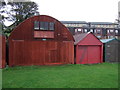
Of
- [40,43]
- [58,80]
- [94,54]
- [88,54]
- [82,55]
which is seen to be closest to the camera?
[58,80]

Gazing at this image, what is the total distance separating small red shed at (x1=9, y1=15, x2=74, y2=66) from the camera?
12.0 m

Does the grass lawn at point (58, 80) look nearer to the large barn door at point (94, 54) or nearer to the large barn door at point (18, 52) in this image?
the large barn door at point (18, 52)

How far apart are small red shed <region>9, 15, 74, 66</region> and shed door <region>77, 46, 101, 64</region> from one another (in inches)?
37.9

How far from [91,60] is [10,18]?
1861 cm

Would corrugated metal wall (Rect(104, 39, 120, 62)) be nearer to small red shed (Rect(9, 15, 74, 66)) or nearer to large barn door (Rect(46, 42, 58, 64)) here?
small red shed (Rect(9, 15, 74, 66))

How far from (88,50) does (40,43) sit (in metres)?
5.46

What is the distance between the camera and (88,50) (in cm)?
1466

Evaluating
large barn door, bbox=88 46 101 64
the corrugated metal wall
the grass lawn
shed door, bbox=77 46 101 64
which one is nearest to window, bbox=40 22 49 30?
shed door, bbox=77 46 101 64

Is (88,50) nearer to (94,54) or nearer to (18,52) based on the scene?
(94,54)

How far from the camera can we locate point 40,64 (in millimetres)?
12734

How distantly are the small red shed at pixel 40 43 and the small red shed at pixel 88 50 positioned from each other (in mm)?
770

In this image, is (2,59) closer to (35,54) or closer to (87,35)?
(35,54)

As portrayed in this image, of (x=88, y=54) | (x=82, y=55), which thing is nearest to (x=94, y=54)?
Result: (x=88, y=54)

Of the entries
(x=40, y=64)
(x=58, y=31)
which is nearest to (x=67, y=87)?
(x=40, y=64)
